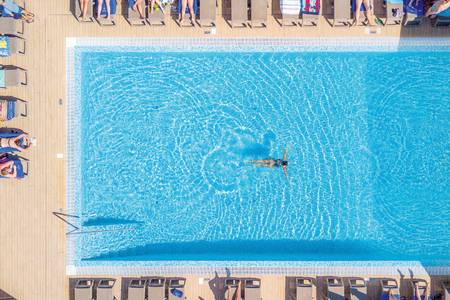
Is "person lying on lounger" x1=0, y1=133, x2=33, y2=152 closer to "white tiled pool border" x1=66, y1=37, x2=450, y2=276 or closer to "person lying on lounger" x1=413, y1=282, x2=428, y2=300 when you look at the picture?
"white tiled pool border" x1=66, y1=37, x2=450, y2=276

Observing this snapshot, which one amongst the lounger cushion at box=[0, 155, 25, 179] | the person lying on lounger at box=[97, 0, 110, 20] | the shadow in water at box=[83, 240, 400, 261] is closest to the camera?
the person lying on lounger at box=[97, 0, 110, 20]

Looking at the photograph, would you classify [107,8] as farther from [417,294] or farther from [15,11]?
[417,294]

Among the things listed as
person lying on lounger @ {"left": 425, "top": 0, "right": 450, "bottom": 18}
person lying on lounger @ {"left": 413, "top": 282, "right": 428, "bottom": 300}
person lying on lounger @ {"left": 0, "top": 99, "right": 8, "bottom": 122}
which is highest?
person lying on lounger @ {"left": 425, "top": 0, "right": 450, "bottom": 18}

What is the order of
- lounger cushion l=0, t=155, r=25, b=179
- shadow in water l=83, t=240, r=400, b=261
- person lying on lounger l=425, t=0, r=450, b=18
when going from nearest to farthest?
person lying on lounger l=425, t=0, r=450, b=18, lounger cushion l=0, t=155, r=25, b=179, shadow in water l=83, t=240, r=400, b=261

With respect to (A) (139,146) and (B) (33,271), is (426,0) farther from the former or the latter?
(B) (33,271)

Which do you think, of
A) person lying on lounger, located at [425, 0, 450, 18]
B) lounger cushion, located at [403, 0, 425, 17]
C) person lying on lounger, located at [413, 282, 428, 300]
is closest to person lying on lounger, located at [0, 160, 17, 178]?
person lying on lounger, located at [413, 282, 428, 300]

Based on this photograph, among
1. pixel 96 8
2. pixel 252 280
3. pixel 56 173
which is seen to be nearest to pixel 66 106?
pixel 56 173
